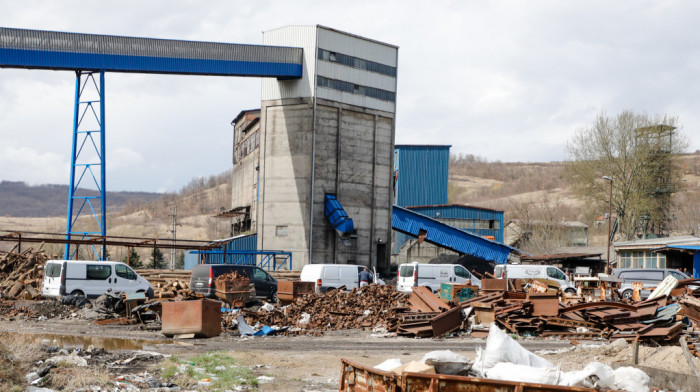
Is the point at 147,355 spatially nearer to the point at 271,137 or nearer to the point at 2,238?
the point at 2,238

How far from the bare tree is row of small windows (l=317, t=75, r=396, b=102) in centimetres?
2611

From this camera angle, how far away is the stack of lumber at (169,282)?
2612 centimetres

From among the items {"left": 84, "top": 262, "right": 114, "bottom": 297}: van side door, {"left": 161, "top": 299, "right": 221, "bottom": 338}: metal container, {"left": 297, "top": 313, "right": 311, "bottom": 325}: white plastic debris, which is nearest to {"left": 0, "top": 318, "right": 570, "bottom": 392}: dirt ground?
{"left": 161, "top": 299, "right": 221, "bottom": 338}: metal container

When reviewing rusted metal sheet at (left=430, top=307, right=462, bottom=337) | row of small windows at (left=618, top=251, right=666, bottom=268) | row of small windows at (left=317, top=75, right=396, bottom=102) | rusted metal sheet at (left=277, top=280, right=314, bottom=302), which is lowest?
rusted metal sheet at (left=430, top=307, right=462, bottom=337)

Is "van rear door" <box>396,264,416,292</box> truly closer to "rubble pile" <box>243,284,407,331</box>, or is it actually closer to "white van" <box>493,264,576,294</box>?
"rubble pile" <box>243,284,407,331</box>

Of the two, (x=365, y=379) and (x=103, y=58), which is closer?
(x=365, y=379)

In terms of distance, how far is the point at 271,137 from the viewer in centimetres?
4319

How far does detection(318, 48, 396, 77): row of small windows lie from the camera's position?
4209 centimetres

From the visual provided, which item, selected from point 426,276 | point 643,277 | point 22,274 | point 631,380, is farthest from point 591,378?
point 643,277

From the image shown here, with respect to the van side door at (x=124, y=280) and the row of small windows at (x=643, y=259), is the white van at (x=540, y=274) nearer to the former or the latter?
the van side door at (x=124, y=280)

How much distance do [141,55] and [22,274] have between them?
47.6 feet

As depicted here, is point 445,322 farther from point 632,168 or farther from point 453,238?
point 632,168

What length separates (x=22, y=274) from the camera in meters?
28.0

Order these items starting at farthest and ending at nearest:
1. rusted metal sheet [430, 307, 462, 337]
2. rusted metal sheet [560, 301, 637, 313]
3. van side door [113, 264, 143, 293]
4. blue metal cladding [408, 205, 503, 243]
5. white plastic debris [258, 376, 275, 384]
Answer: blue metal cladding [408, 205, 503, 243] < van side door [113, 264, 143, 293] < rusted metal sheet [430, 307, 462, 337] < rusted metal sheet [560, 301, 637, 313] < white plastic debris [258, 376, 275, 384]
